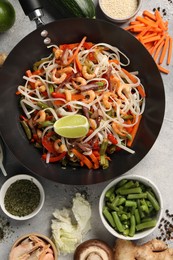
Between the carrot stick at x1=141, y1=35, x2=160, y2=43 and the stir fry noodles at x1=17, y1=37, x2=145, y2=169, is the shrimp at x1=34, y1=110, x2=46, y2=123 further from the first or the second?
the carrot stick at x1=141, y1=35, x2=160, y2=43

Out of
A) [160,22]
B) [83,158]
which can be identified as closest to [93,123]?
[83,158]

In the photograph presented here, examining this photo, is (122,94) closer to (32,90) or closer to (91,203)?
(32,90)

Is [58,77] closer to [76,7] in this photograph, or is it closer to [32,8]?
[32,8]

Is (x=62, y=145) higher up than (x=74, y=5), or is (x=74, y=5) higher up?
(x=74, y=5)

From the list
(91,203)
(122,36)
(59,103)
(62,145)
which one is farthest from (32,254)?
(122,36)

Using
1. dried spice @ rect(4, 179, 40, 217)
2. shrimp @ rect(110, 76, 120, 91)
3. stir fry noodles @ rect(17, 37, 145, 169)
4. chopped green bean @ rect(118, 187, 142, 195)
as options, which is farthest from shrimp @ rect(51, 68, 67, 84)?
chopped green bean @ rect(118, 187, 142, 195)

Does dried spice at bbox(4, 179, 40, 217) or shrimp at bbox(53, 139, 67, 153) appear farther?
dried spice at bbox(4, 179, 40, 217)

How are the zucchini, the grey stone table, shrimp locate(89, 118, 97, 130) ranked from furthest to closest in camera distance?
the grey stone table < the zucchini < shrimp locate(89, 118, 97, 130)
